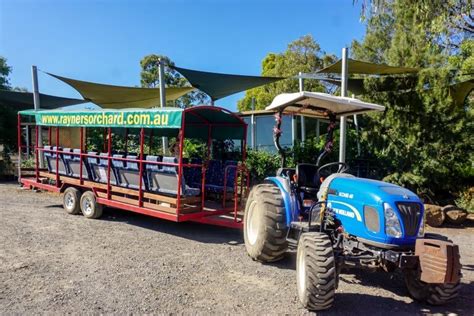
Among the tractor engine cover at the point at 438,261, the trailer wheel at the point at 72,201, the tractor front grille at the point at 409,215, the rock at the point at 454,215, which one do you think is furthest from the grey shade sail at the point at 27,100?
the tractor engine cover at the point at 438,261

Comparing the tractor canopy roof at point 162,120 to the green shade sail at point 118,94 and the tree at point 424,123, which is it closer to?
the green shade sail at point 118,94

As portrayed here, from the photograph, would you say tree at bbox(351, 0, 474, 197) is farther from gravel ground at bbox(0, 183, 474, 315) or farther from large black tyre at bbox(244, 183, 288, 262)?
large black tyre at bbox(244, 183, 288, 262)

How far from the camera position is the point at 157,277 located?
4.89m

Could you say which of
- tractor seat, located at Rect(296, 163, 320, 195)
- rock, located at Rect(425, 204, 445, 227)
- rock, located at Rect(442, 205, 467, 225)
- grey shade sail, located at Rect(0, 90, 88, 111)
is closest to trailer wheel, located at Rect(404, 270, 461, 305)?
tractor seat, located at Rect(296, 163, 320, 195)

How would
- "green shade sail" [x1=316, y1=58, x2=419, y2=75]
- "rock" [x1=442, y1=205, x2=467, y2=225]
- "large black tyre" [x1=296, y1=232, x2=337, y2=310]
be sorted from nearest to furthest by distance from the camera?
"large black tyre" [x1=296, y1=232, x2=337, y2=310] < "rock" [x1=442, y1=205, x2=467, y2=225] < "green shade sail" [x1=316, y1=58, x2=419, y2=75]

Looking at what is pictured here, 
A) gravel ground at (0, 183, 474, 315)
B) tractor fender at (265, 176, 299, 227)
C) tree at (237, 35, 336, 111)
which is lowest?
gravel ground at (0, 183, 474, 315)

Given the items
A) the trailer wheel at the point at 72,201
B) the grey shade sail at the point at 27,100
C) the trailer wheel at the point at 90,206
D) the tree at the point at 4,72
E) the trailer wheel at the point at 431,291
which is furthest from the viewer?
the tree at the point at 4,72

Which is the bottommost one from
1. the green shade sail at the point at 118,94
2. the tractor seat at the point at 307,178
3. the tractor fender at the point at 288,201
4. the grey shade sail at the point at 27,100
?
the tractor fender at the point at 288,201

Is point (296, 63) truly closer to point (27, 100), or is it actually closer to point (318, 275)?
point (27, 100)

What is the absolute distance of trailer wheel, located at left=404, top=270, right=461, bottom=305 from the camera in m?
4.04

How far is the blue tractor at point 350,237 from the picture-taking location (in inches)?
148

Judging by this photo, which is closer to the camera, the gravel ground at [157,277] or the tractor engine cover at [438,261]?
the tractor engine cover at [438,261]

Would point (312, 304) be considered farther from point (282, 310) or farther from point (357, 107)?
point (357, 107)

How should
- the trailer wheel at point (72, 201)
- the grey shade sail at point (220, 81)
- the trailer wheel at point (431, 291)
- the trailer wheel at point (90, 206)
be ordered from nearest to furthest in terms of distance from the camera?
1. the trailer wheel at point (431, 291)
2. the trailer wheel at point (90, 206)
3. the trailer wheel at point (72, 201)
4. the grey shade sail at point (220, 81)
